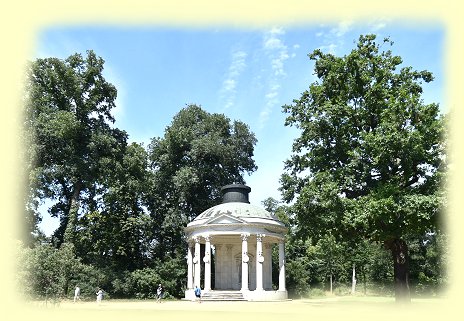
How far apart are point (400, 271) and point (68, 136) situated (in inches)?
1174

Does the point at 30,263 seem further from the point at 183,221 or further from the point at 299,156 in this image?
the point at 183,221

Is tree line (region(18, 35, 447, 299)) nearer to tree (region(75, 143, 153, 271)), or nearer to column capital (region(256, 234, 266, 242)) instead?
tree (region(75, 143, 153, 271))

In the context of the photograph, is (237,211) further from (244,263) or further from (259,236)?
(244,263)

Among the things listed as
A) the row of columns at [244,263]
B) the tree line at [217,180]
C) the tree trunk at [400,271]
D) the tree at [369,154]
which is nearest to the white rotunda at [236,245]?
the row of columns at [244,263]

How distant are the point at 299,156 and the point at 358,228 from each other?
6.95 metres

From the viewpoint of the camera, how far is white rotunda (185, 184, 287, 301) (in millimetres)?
37625

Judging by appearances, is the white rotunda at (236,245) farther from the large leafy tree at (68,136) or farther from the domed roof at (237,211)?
the large leafy tree at (68,136)

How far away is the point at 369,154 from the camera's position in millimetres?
27188

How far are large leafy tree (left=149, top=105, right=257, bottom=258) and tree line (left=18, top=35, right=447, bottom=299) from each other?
15 centimetres

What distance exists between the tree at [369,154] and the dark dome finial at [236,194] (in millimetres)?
11561

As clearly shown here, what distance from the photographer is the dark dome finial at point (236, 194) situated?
43.0m

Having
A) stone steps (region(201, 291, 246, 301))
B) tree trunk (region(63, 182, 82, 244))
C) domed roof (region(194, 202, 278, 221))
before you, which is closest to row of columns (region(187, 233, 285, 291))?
stone steps (region(201, 291, 246, 301))

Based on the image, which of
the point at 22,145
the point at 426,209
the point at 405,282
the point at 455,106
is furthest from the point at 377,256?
the point at 22,145

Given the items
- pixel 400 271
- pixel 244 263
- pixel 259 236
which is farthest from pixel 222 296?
pixel 400 271
